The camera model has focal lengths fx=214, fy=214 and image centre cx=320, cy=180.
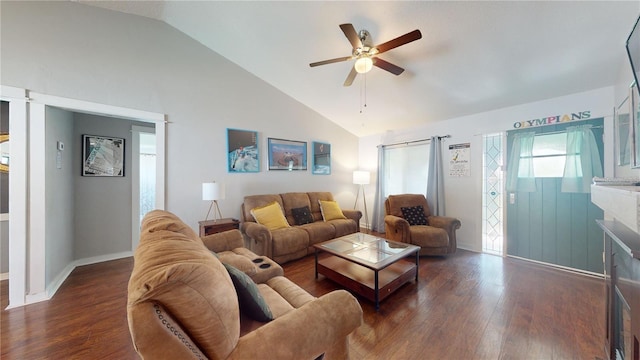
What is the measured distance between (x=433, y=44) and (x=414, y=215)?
2441 millimetres

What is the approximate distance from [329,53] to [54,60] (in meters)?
2.93

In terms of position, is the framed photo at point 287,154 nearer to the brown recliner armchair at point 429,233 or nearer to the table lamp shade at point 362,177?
the table lamp shade at point 362,177

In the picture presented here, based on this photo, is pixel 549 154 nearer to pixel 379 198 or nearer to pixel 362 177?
pixel 379 198

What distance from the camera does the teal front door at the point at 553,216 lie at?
8.40 ft

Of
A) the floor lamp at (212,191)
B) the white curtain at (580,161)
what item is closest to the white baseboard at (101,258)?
the floor lamp at (212,191)

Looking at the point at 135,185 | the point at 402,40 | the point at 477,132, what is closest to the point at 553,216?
the point at 477,132

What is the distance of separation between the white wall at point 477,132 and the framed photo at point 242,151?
2.85 metres

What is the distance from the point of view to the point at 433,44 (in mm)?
2266

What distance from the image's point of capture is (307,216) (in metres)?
3.70

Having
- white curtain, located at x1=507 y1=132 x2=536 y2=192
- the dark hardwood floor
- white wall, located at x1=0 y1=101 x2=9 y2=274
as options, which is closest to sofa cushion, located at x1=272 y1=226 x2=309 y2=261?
the dark hardwood floor

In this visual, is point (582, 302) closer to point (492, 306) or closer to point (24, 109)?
point (492, 306)

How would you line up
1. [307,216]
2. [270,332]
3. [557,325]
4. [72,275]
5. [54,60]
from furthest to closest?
[307,216], [72,275], [54,60], [557,325], [270,332]

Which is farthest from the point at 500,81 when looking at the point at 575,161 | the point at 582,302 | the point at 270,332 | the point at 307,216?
the point at 270,332

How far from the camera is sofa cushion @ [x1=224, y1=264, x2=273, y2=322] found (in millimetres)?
1087
